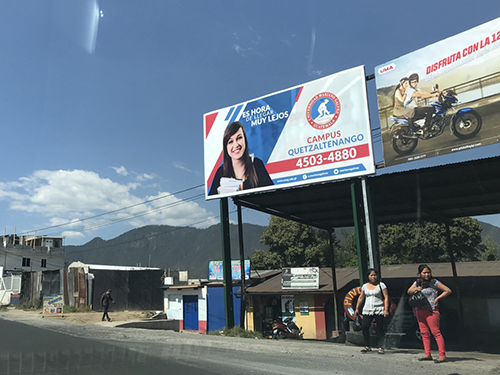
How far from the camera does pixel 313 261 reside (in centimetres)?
4619

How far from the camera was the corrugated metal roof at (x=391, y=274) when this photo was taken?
2233 centimetres

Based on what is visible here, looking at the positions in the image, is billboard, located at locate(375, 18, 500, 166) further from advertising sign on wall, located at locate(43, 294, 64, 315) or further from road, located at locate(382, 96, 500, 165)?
advertising sign on wall, located at locate(43, 294, 64, 315)

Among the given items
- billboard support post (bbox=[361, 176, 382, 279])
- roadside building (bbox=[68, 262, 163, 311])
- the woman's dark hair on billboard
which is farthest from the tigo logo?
roadside building (bbox=[68, 262, 163, 311])

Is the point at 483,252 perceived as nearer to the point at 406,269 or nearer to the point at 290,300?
the point at 406,269

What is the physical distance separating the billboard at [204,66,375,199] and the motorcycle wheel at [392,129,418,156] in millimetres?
722

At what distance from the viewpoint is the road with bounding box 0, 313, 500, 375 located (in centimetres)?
700


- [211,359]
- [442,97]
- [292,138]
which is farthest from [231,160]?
[211,359]

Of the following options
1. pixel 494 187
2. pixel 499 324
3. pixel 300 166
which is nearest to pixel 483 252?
pixel 499 324

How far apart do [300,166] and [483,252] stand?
35.9m

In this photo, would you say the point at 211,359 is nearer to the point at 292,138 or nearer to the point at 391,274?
the point at 292,138

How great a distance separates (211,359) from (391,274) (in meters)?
18.3

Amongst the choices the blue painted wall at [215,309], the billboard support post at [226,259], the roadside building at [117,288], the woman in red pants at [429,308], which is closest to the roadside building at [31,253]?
the roadside building at [117,288]

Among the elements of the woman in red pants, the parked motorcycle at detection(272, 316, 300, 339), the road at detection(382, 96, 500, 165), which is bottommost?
the parked motorcycle at detection(272, 316, 300, 339)

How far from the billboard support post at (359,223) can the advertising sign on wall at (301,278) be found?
11.8m
